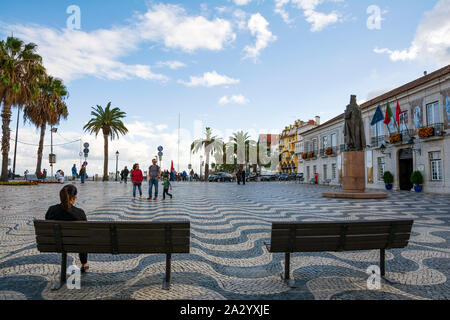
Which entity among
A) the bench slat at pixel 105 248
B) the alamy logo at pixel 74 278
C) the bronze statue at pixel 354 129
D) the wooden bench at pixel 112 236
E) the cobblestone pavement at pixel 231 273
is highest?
the bronze statue at pixel 354 129

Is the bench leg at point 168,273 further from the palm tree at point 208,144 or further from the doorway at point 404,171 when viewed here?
the palm tree at point 208,144

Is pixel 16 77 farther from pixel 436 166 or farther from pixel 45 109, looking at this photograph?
pixel 436 166

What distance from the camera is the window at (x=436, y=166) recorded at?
19797 mm

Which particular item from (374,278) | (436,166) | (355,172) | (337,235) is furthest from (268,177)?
(337,235)

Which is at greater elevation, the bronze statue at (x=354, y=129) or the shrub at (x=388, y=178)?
the bronze statue at (x=354, y=129)

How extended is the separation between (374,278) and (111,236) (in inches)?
117

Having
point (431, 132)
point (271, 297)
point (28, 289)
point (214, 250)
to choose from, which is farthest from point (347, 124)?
point (28, 289)

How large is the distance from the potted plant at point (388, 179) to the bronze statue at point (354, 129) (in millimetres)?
10793

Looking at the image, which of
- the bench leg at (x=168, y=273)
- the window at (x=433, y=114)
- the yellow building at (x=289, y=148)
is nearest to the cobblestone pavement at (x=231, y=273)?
the bench leg at (x=168, y=273)

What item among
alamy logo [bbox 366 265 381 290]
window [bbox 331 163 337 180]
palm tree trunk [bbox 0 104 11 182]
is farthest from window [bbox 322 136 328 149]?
alamy logo [bbox 366 265 381 290]

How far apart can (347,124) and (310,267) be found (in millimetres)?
13212

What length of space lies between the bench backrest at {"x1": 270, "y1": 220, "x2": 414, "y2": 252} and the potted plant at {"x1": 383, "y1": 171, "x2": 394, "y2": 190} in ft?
76.3

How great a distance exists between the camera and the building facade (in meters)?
19.3

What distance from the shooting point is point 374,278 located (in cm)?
335
